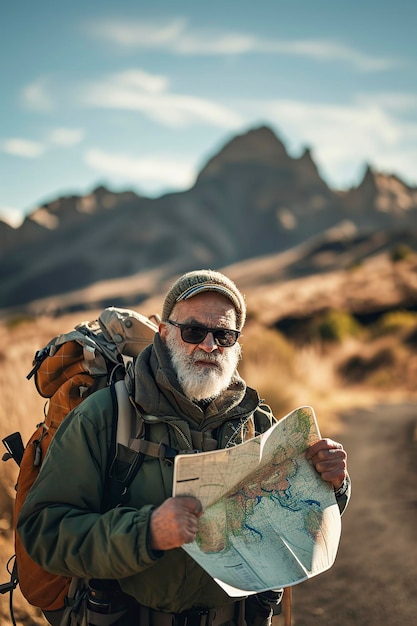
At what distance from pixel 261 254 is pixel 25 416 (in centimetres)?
11833

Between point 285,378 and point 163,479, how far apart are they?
9593 mm

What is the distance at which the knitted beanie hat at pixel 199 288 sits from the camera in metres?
2.75

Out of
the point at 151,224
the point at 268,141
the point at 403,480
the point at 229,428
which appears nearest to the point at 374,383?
the point at 403,480

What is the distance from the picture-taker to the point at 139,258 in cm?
11594

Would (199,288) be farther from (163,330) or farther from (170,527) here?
(170,527)

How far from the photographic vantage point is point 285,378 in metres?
12.0

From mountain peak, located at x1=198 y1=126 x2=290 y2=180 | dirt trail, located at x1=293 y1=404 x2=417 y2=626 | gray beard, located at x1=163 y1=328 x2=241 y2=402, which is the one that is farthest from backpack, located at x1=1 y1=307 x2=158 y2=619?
mountain peak, located at x1=198 y1=126 x2=290 y2=180

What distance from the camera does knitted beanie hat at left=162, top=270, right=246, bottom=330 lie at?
2.75 meters

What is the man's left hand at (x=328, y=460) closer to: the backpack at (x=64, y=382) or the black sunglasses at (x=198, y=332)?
the black sunglasses at (x=198, y=332)

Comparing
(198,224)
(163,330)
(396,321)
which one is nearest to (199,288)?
(163,330)

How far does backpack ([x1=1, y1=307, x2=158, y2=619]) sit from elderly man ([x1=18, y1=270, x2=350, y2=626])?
0.17 meters

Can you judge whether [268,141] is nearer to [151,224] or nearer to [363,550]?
[151,224]

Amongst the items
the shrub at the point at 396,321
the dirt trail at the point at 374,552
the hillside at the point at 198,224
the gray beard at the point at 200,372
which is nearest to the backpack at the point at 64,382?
the gray beard at the point at 200,372

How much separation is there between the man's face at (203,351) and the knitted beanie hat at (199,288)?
0.03 m
